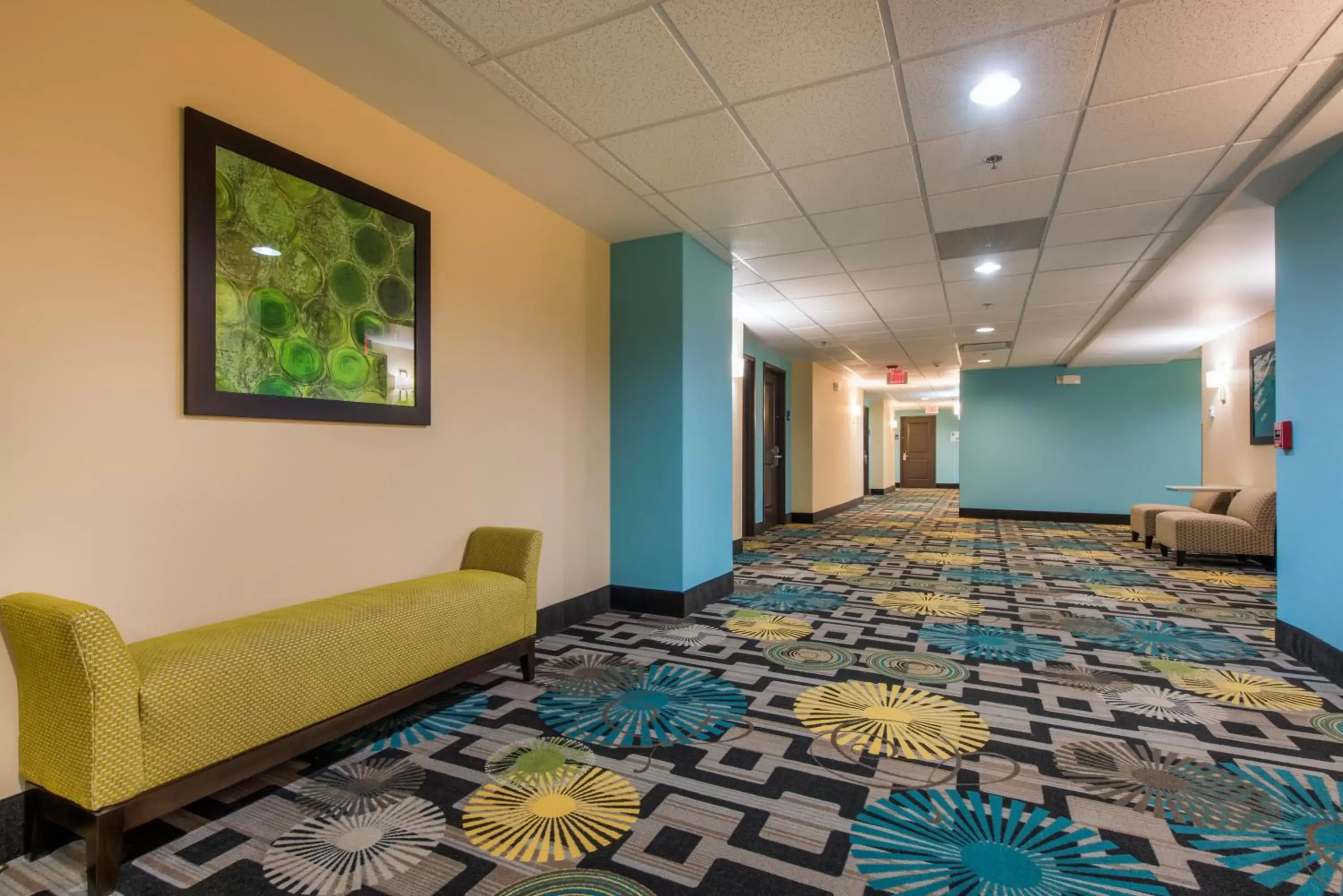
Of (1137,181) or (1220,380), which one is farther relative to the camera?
(1220,380)

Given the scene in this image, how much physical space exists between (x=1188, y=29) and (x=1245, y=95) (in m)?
0.78

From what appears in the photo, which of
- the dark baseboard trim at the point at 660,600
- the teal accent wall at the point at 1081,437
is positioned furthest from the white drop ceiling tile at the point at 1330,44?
the teal accent wall at the point at 1081,437

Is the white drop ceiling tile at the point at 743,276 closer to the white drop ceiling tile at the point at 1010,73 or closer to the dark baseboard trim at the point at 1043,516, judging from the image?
the white drop ceiling tile at the point at 1010,73

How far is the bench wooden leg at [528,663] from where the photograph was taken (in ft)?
11.0

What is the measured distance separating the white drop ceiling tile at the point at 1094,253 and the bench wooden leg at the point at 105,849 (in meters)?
6.24

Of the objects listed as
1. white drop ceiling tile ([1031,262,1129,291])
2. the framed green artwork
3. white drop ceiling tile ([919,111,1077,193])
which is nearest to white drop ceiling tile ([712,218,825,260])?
white drop ceiling tile ([919,111,1077,193])

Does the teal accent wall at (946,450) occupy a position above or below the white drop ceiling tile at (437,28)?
below

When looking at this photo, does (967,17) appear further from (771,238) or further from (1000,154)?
(771,238)

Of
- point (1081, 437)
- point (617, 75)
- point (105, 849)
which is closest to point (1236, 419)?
point (1081, 437)

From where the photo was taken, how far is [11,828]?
1.89m

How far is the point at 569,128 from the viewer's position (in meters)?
3.30

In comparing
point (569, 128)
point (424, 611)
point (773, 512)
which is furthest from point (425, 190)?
point (773, 512)

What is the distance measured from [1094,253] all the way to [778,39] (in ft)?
13.4

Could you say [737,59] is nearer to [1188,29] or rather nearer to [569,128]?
[569,128]
